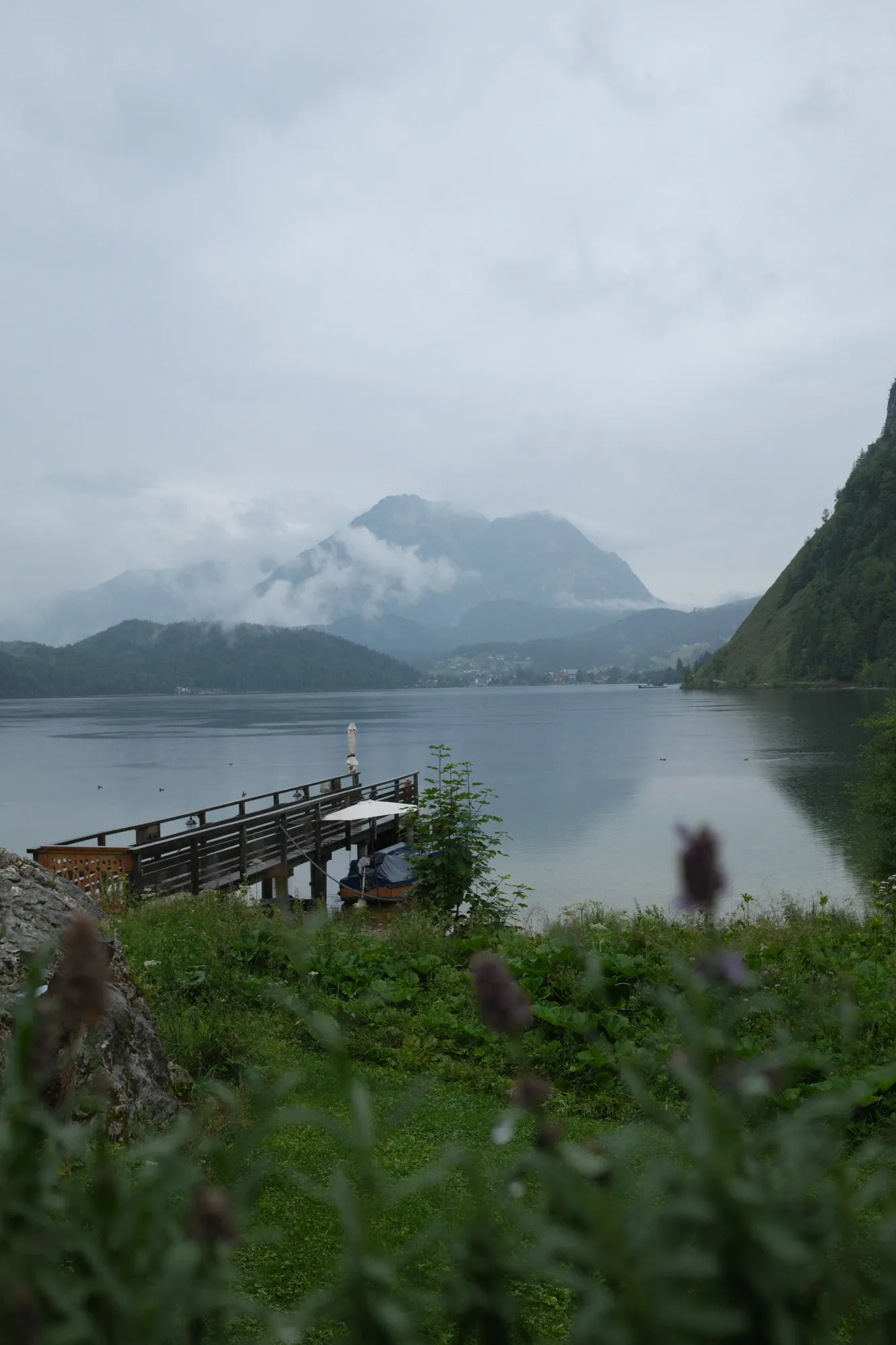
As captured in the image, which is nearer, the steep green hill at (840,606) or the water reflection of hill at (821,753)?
the water reflection of hill at (821,753)

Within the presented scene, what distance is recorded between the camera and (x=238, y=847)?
74.3ft

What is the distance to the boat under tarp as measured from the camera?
2548 centimetres

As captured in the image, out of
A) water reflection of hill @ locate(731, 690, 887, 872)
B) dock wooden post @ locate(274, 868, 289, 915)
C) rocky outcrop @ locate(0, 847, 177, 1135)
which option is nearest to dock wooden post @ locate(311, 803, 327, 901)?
dock wooden post @ locate(274, 868, 289, 915)

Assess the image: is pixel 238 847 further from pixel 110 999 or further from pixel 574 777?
pixel 574 777

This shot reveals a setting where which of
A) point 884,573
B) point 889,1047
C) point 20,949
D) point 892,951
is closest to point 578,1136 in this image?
point 889,1047

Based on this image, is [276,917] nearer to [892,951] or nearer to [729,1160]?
[892,951]

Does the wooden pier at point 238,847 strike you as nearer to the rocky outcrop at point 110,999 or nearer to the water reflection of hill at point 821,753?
the rocky outcrop at point 110,999

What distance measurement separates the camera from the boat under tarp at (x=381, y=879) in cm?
2548

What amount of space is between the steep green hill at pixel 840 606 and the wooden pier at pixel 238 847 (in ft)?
418

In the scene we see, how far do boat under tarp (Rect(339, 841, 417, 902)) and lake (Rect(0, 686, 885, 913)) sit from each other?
12.6 feet

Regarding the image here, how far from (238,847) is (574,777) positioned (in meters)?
42.3

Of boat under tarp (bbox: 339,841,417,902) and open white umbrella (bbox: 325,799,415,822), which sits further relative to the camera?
open white umbrella (bbox: 325,799,415,822)

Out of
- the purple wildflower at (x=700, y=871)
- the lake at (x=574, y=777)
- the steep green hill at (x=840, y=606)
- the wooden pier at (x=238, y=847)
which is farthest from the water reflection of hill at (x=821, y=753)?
the purple wildflower at (x=700, y=871)

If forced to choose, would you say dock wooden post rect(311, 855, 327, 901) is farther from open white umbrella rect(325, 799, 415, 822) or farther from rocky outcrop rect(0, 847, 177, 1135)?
rocky outcrop rect(0, 847, 177, 1135)
